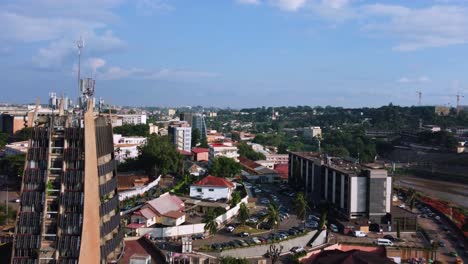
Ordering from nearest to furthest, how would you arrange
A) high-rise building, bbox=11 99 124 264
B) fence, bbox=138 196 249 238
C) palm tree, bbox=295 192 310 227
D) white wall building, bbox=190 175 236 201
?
high-rise building, bbox=11 99 124 264 → fence, bbox=138 196 249 238 → palm tree, bbox=295 192 310 227 → white wall building, bbox=190 175 236 201

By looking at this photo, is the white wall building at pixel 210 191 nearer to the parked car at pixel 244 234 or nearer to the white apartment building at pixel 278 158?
the parked car at pixel 244 234

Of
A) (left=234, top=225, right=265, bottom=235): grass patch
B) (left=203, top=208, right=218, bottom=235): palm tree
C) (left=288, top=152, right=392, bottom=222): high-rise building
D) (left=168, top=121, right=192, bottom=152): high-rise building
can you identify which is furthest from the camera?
(left=168, top=121, right=192, bottom=152): high-rise building

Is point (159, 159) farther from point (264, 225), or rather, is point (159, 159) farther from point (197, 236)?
point (197, 236)

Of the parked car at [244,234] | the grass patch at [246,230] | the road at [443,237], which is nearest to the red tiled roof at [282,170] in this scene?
the road at [443,237]

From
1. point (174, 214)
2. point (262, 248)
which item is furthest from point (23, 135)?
point (262, 248)

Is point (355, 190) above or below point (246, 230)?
above

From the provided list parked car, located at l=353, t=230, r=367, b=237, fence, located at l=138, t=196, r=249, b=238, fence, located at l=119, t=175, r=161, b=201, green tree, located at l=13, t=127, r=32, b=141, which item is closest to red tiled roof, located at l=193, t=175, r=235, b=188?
fence, located at l=119, t=175, r=161, b=201

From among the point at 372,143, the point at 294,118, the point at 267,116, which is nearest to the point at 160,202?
the point at 372,143

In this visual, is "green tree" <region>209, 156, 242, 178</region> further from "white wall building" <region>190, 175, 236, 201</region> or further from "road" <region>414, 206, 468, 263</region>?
"road" <region>414, 206, 468, 263</region>
